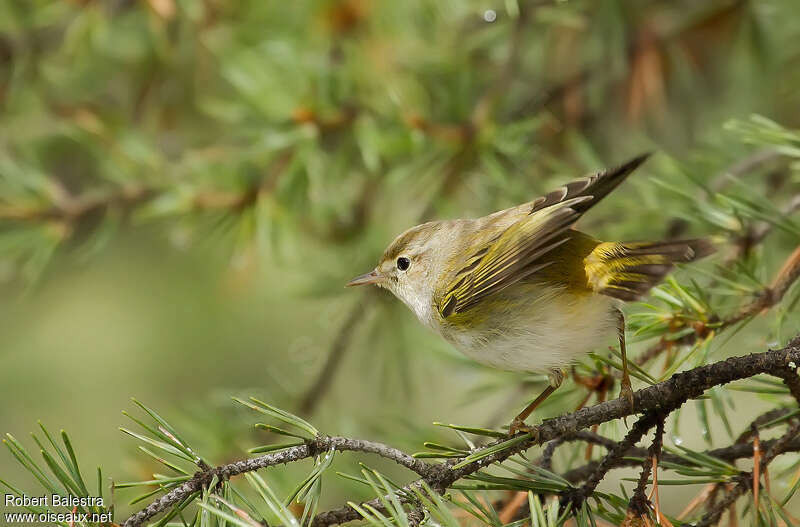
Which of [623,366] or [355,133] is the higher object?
[355,133]

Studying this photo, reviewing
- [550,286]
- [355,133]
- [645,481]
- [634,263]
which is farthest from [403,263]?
[645,481]

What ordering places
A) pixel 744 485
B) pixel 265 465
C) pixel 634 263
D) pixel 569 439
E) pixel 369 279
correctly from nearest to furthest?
pixel 265 465 → pixel 744 485 → pixel 569 439 → pixel 634 263 → pixel 369 279

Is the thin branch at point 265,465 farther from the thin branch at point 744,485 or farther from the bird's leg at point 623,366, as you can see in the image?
the thin branch at point 744,485

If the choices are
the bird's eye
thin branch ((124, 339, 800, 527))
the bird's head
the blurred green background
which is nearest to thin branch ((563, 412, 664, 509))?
thin branch ((124, 339, 800, 527))

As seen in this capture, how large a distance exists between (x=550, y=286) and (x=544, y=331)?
0.10 metres

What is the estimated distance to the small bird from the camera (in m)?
1.61

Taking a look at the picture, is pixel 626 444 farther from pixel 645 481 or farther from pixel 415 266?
pixel 415 266

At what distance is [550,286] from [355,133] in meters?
0.91

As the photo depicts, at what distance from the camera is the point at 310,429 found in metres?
1.22

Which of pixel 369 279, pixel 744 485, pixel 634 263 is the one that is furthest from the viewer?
pixel 369 279

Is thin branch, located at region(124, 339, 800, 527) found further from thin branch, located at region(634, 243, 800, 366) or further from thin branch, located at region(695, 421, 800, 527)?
thin branch, located at region(634, 243, 800, 366)

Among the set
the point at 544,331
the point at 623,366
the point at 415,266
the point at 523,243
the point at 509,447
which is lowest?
the point at 509,447

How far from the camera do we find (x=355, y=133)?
2.42 meters

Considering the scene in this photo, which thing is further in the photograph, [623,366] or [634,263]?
[634,263]
